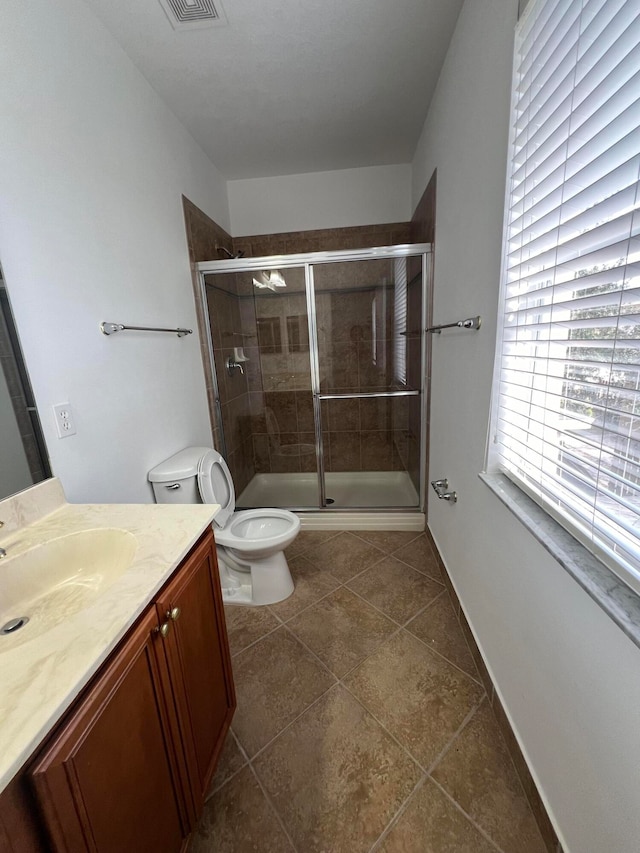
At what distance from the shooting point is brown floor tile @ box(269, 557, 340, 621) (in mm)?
1838

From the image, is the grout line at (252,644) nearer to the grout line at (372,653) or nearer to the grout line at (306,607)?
the grout line at (306,607)

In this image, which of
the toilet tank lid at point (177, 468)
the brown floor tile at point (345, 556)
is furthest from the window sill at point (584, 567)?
the toilet tank lid at point (177, 468)

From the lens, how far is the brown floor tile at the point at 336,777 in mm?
999

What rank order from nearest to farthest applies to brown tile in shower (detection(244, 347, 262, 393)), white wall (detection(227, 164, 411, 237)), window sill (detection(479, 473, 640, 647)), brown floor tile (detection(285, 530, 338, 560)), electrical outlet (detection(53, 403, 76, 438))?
window sill (detection(479, 473, 640, 647)), electrical outlet (detection(53, 403, 76, 438)), brown floor tile (detection(285, 530, 338, 560)), white wall (detection(227, 164, 411, 237)), brown tile in shower (detection(244, 347, 262, 393))

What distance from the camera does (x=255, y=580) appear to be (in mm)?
1875

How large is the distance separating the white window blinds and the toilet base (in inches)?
53.2

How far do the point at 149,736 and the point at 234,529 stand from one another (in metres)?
1.22

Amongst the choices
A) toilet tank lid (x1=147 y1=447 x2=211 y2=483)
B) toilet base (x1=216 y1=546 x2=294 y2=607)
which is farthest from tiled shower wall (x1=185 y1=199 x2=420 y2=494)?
toilet base (x1=216 y1=546 x2=294 y2=607)

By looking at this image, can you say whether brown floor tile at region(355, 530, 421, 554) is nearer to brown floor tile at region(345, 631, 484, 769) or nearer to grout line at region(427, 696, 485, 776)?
brown floor tile at region(345, 631, 484, 769)

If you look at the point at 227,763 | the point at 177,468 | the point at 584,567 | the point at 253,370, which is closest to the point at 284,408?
the point at 253,370

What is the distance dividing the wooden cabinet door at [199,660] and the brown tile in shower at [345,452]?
2.08 meters

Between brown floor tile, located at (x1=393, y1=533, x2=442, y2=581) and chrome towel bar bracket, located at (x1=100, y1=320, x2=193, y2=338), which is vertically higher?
chrome towel bar bracket, located at (x1=100, y1=320, x2=193, y2=338)

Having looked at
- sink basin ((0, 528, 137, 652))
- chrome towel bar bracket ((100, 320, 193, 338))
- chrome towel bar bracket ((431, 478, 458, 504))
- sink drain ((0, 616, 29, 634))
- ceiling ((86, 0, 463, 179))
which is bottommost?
chrome towel bar bracket ((431, 478, 458, 504))

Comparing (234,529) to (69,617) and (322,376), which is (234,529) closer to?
(69,617)
